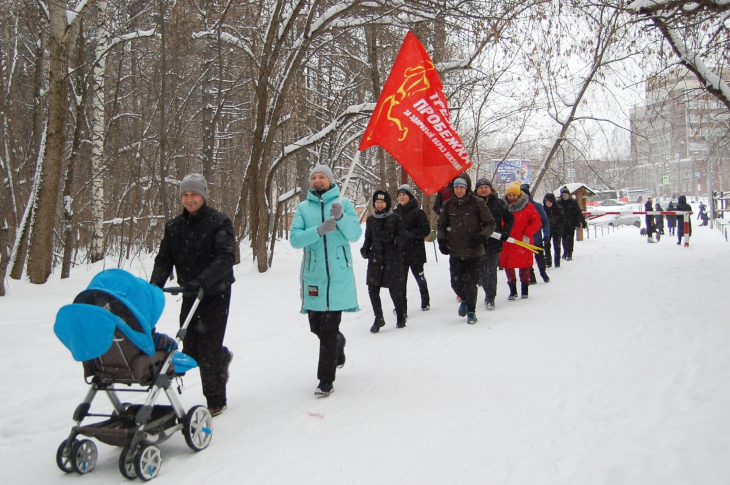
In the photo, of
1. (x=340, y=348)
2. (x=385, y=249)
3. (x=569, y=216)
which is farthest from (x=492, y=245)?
(x=569, y=216)

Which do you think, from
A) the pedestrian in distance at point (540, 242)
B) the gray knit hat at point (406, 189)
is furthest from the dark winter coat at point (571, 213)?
the gray knit hat at point (406, 189)

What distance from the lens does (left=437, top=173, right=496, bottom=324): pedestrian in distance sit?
27.4 feet

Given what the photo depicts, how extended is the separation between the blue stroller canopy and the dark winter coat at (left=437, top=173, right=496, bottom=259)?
5283mm

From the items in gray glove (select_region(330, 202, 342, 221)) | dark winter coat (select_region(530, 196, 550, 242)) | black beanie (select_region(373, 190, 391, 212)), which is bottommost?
dark winter coat (select_region(530, 196, 550, 242))

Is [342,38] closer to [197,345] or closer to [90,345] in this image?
[197,345]

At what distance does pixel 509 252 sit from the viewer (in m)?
10.2

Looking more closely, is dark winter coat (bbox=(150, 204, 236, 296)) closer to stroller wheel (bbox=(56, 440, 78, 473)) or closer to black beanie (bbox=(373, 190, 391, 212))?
stroller wheel (bbox=(56, 440, 78, 473))

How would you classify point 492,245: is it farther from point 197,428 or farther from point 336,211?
point 197,428

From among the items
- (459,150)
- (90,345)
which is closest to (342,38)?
(459,150)

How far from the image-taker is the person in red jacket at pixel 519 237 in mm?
10141

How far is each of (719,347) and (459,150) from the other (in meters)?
3.31

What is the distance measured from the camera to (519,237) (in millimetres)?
10523

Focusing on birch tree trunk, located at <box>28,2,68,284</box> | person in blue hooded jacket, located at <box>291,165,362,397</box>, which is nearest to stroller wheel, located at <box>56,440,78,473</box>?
person in blue hooded jacket, located at <box>291,165,362,397</box>

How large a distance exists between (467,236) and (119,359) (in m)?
5.64
